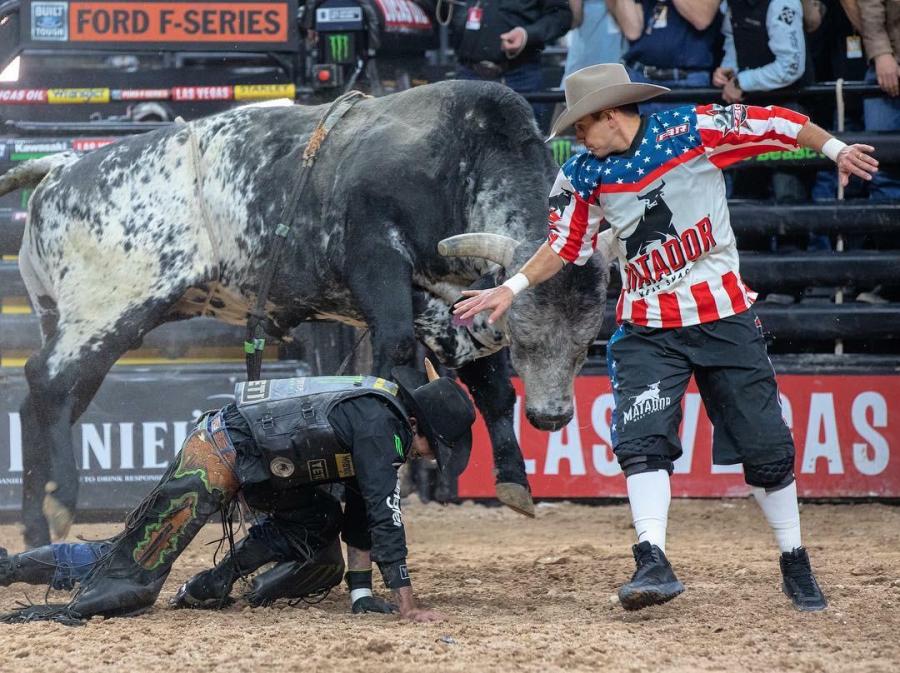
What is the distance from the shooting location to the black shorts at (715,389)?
4566 mm

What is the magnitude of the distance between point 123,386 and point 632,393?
397 centimetres

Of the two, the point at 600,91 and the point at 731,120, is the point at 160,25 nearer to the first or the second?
the point at 600,91

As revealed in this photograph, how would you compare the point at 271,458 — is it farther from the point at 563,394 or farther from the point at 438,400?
the point at 563,394

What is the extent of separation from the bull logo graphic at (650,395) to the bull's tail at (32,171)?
3188 mm

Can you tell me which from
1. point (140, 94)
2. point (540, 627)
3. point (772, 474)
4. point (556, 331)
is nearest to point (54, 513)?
point (556, 331)

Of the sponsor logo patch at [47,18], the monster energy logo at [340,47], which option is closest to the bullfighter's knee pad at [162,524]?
the monster energy logo at [340,47]

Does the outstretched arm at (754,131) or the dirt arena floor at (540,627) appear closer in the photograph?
the dirt arena floor at (540,627)

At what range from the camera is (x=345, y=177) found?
226 inches

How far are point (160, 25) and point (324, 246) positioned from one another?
2.58 meters

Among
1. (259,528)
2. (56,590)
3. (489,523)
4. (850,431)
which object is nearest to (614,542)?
(489,523)

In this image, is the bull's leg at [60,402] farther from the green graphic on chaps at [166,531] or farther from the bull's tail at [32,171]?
the green graphic on chaps at [166,531]

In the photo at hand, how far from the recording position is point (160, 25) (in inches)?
301

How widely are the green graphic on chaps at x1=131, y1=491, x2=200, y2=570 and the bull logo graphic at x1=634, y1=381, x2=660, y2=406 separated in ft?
5.18

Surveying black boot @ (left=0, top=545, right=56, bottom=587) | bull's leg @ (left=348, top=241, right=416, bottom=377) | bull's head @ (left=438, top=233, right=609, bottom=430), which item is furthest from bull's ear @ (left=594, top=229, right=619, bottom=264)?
black boot @ (left=0, top=545, right=56, bottom=587)
